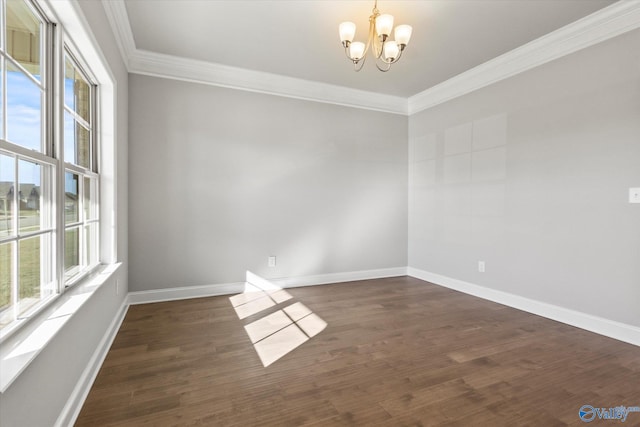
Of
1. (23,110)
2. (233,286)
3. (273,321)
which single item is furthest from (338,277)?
(23,110)

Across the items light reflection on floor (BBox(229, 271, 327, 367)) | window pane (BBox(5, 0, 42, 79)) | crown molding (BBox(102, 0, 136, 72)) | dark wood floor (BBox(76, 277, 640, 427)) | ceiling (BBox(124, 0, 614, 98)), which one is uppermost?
ceiling (BBox(124, 0, 614, 98))

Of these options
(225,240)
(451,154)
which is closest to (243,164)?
(225,240)

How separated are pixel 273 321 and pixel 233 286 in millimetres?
1052

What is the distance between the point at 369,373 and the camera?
2053mm

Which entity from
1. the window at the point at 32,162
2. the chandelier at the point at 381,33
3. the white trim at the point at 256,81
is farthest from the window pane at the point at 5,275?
the white trim at the point at 256,81

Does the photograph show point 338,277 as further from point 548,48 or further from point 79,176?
point 548,48

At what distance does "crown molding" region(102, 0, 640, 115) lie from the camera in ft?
8.42

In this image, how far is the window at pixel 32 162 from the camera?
1.27 metres

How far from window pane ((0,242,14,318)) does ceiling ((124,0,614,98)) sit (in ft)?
7.29

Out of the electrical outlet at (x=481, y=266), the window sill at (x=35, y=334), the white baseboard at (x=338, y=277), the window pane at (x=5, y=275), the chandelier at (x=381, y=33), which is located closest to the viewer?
the window sill at (x=35, y=334)

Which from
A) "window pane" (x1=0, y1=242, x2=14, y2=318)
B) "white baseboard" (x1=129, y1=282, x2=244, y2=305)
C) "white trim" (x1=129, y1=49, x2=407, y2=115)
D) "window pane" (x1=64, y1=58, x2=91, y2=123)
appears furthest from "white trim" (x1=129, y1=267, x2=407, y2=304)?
"white trim" (x1=129, y1=49, x2=407, y2=115)

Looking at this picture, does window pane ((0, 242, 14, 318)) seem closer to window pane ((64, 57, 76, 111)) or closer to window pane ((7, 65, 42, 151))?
window pane ((7, 65, 42, 151))

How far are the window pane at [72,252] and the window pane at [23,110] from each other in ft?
2.35

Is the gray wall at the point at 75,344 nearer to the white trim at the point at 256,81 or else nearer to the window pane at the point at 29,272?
the window pane at the point at 29,272
